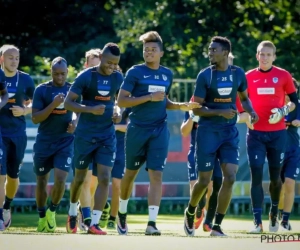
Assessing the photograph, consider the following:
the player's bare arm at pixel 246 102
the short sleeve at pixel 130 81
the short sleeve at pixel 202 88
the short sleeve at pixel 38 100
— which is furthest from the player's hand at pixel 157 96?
the short sleeve at pixel 38 100

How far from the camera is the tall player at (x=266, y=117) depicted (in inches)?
658

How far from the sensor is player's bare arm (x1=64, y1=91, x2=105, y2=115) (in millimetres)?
14789

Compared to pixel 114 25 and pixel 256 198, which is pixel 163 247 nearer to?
pixel 256 198

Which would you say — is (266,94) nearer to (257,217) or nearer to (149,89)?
(257,217)

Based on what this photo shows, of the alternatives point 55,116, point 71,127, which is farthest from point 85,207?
point 55,116

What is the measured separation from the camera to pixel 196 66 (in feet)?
113

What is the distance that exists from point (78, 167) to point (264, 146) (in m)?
2.72

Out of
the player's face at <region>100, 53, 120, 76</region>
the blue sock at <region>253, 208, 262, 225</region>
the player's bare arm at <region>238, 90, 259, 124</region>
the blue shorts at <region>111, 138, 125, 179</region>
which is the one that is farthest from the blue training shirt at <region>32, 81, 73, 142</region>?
the blue sock at <region>253, 208, 262, 225</region>

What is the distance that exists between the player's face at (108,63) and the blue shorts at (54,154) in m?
1.53

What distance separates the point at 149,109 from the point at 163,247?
129 inches

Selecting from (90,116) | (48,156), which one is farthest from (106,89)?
(48,156)

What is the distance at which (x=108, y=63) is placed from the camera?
15.0 meters

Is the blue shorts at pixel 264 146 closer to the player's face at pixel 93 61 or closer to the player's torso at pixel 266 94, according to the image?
the player's torso at pixel 266 94

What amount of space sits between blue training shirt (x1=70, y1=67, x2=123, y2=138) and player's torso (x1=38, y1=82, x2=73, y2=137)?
0.80 m
